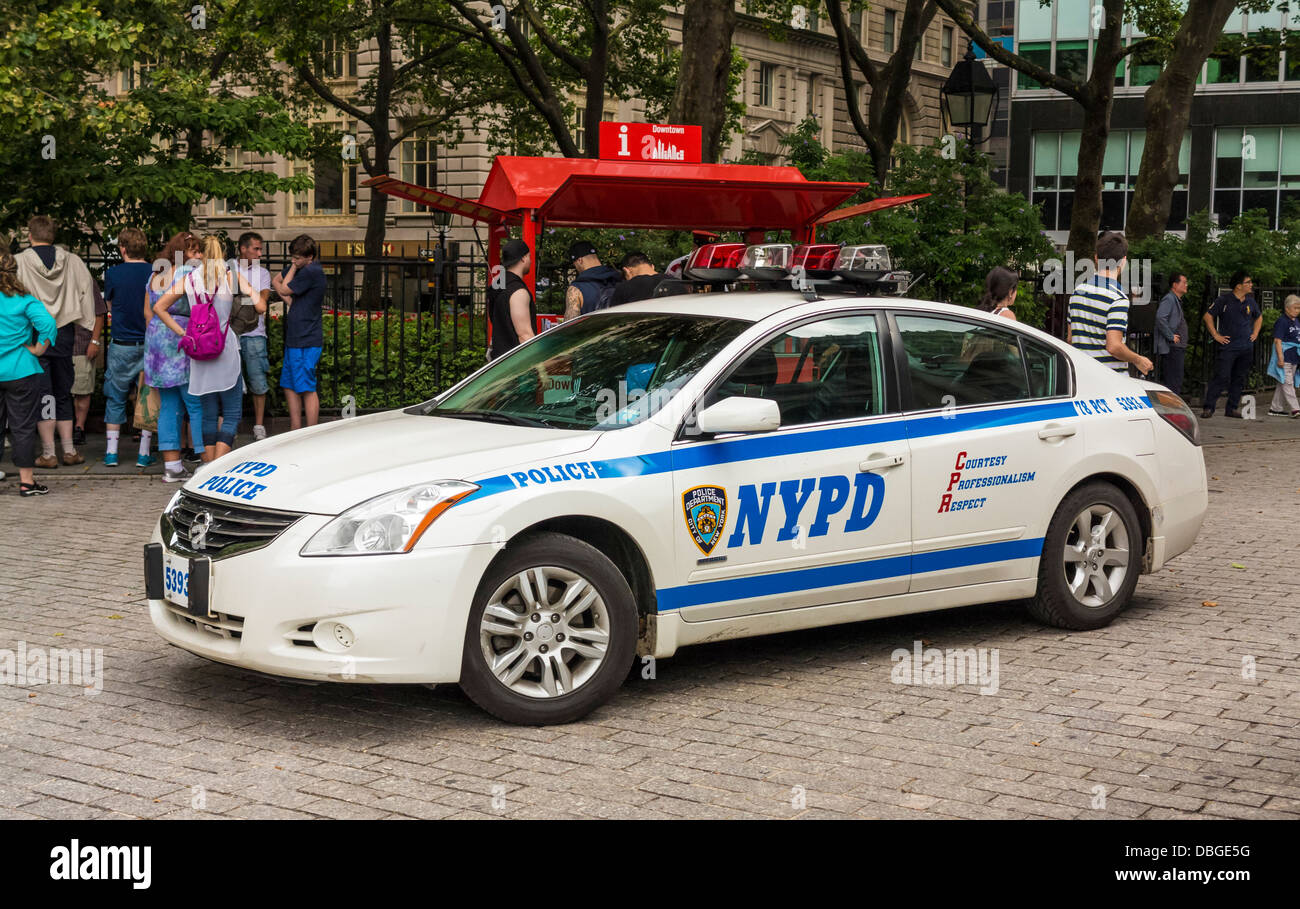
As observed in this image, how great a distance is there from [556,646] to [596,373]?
4.52ft

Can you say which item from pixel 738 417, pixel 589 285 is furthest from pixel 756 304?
pixel 589 285

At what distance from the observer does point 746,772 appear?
5.26 metres

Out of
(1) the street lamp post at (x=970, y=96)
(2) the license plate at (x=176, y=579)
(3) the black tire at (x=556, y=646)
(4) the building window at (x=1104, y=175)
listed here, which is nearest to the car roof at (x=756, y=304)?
(3) the black tire at (x=556, y=646)

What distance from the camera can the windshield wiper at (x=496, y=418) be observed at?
20.9ft

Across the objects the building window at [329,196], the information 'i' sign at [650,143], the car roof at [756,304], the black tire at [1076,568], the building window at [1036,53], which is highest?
the building window at [1036,53]

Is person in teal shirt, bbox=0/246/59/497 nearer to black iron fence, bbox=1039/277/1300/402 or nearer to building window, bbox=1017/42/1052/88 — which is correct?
black iron fence, bbox=1039/277/1300/402

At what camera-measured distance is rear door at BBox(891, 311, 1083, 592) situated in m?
6.84

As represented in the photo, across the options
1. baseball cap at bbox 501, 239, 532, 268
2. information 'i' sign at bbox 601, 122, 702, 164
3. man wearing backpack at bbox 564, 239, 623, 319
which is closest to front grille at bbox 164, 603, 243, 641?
baseball cap at bbox 501, 239, 532, 268

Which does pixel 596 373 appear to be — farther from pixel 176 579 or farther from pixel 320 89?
pixel 320 89

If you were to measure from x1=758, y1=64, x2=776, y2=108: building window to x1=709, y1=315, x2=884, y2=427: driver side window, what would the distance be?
51.2 m

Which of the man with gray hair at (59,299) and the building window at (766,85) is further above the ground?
the building window at (766,85)

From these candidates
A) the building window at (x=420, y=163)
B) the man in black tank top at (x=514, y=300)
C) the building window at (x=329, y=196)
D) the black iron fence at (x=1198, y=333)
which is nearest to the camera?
the man in black tank top at (x=514, y=300)

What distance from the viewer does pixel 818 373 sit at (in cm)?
666

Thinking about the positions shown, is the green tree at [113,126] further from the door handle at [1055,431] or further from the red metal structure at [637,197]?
the door handle at [1055,431]
